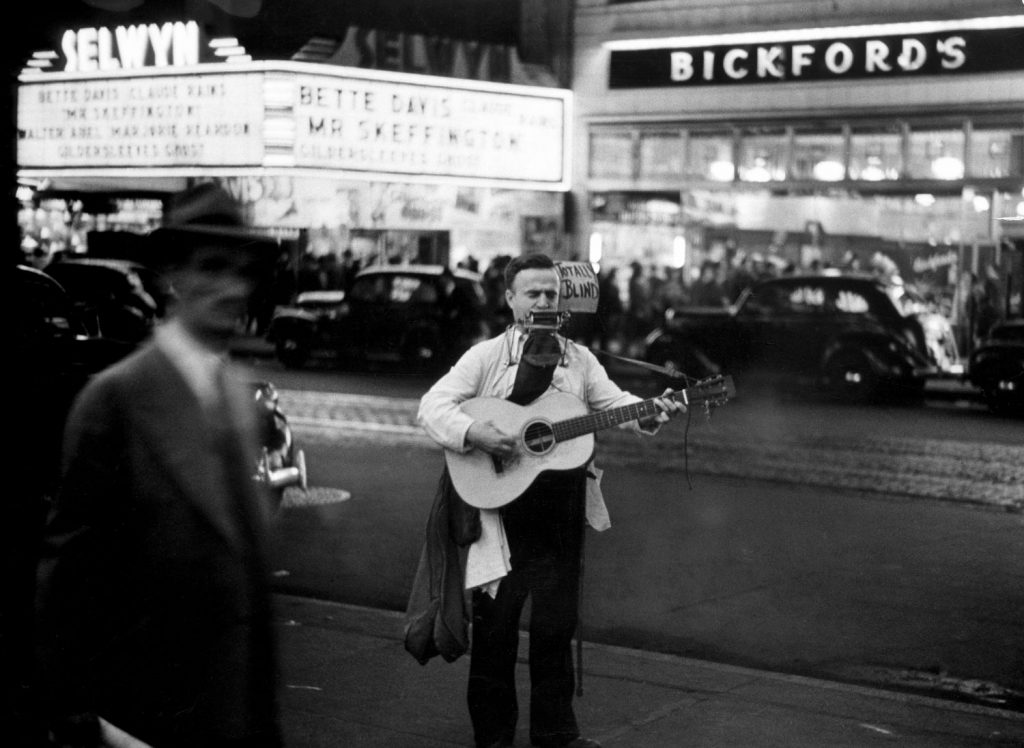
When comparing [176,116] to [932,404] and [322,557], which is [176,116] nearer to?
[932,404]

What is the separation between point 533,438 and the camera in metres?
5.30

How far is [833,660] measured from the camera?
714 cm

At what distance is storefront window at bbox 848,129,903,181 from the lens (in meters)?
25.5

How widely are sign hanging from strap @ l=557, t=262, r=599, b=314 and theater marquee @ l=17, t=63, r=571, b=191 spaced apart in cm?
1546

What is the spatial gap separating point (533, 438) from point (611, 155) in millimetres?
24170

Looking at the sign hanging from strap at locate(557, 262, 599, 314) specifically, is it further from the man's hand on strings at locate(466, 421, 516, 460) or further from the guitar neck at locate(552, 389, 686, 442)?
the man's hand on strings at locate(466, 421, 516, 460)

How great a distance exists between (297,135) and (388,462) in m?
→ 8.31

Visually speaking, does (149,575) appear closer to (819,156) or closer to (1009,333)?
(1009,333)

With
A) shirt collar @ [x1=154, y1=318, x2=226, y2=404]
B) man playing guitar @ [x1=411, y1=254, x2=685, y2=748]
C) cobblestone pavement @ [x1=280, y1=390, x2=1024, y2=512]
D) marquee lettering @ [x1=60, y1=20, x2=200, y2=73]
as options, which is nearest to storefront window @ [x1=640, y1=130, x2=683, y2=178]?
marquee lettering @ [x1=60, y1=20, x2=200, y2=73]

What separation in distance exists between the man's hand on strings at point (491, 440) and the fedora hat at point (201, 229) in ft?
6.88

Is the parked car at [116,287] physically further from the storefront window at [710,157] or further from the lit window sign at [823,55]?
the lit window sign at [823,55]

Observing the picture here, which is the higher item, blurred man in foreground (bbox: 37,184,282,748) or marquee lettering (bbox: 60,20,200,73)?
marquee lettering (bbox: 60,20,200,73)

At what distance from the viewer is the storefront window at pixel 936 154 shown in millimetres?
24906

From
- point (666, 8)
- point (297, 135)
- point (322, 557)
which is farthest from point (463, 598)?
point (666, 8)
